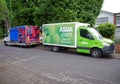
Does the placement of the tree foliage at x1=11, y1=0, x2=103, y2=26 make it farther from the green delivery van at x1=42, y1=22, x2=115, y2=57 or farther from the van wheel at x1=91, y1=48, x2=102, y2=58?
the van wheel at x1=91, y1=48, x2=102, y2=58

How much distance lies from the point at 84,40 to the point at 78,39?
1.88 feet

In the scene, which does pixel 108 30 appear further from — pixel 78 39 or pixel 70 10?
pixel 78 39

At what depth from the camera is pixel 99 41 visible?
35.8ft

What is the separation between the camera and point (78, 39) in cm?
1204

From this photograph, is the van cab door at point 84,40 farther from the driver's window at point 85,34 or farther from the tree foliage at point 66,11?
the tree foliage at point 66,11

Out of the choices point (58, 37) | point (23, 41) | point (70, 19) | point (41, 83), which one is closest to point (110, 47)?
point (58, 37)

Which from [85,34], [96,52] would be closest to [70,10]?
[85,34]

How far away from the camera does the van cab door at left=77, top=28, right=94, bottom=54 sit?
11.4 m

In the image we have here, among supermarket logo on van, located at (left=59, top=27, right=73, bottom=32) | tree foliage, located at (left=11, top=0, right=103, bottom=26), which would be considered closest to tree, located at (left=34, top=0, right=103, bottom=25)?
tree foliage, located at (left=11, top=0, right=103, bottom=26)

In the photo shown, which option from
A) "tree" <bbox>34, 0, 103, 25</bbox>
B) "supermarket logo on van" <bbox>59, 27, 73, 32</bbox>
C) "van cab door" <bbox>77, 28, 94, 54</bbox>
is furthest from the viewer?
"tree" <bbox>34, 0, 103, 25</bbox>

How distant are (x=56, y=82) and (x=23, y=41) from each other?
11.4 metres

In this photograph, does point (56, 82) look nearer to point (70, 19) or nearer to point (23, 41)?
point (70, 19)

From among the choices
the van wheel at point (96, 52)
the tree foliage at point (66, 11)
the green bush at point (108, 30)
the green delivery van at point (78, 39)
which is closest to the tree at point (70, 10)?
the tree foliage at point (66, 11)

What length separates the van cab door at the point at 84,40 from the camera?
11391 mm
